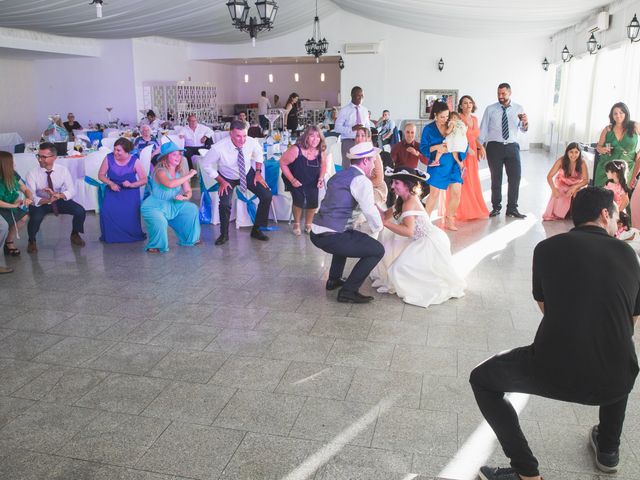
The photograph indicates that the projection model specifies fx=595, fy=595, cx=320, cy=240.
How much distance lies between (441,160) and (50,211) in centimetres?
422

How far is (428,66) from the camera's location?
57.6 feet

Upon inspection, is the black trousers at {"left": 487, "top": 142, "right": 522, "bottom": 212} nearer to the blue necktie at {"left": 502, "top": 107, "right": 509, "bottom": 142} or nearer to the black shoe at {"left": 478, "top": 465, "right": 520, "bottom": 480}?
the blue necktie at {"left": 502, "top": 107, "right": 509, "bottom": 142}

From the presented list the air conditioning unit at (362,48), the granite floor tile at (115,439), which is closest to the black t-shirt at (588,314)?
the granite floor tile at (115,439)

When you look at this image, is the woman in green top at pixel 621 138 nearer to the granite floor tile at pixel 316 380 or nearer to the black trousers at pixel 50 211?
the granite floor tile at pixel 316 380

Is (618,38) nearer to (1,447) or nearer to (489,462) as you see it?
(489,462)

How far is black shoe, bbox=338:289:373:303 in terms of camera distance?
4461mm

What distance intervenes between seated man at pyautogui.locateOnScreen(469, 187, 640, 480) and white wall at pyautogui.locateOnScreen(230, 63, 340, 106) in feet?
75.9

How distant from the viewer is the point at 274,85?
24.7 m

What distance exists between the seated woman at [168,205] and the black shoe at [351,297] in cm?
234

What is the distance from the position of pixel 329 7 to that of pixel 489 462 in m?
15.2

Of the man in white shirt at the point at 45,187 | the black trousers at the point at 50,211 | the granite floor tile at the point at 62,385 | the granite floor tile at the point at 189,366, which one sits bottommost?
the granite floor tile at the point at 62,385

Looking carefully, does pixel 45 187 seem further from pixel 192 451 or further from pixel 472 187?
pixel 472 187

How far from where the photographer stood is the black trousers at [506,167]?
7234 mm

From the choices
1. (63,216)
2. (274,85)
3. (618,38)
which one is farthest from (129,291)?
(274,85)
